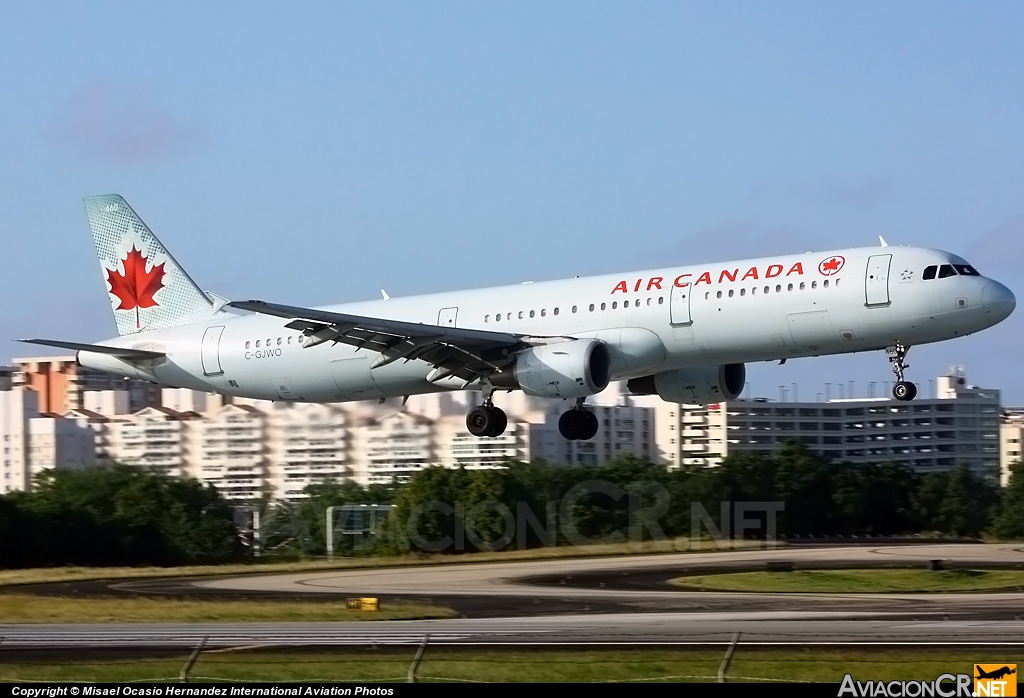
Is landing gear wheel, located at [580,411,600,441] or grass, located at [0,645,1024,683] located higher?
landing gear wheel, located at [580,411,600,441]

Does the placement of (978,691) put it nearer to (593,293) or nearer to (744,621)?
(744,621)

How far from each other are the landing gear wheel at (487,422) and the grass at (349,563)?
21.2 metres

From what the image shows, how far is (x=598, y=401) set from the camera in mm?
126938

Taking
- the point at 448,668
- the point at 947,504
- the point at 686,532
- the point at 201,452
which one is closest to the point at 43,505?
the point at 201,452

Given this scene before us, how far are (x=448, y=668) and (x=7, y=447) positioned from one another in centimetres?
6519

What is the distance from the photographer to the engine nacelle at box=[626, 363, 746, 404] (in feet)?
134

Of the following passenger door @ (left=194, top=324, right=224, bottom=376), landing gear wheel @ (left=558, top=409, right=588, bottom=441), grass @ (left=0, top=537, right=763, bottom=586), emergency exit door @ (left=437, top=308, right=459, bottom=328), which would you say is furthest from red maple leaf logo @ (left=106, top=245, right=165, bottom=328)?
landing gear wheel @ (left=558, top=409, right=588, bottom=441)

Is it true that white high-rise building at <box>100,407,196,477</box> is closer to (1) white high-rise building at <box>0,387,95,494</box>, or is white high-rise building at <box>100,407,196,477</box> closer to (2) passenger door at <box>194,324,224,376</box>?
(1) white high-rise building at <box>0,387,95,494</box>

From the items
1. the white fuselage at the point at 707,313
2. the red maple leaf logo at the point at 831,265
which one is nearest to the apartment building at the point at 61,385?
the white fuselage at the point at 707,313

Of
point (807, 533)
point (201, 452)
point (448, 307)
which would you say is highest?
point (448, 307)

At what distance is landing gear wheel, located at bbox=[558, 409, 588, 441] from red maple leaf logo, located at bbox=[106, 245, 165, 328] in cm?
1441

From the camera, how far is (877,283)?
35.2 m

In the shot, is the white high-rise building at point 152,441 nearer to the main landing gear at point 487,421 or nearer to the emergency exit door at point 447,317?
the main landing gear at point 487,421

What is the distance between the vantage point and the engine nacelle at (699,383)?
4097cm
